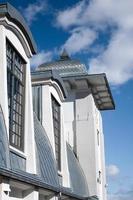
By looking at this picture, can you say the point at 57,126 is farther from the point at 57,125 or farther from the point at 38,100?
the point at 38,100

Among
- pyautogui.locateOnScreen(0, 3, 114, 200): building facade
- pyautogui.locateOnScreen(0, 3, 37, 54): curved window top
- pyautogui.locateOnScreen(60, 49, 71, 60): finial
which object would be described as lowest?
pyautogui.locateOnScreen(0, 3, 114, 200): building facade

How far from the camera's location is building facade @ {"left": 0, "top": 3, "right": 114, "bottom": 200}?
37.6 feet

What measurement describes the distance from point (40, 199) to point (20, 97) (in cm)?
400

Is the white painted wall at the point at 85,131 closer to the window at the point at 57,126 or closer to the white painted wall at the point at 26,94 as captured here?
the window at the point at 57,126

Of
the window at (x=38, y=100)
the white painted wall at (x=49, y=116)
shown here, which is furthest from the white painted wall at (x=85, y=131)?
the window at (x=38, y=100)

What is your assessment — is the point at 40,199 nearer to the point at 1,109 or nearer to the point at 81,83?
the point at 1,109

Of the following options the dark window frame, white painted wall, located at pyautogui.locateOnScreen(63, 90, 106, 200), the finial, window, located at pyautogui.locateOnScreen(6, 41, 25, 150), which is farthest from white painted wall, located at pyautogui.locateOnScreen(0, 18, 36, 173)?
the finial

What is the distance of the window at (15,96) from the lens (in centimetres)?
1243

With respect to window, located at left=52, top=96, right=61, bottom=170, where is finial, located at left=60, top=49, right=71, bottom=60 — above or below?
above

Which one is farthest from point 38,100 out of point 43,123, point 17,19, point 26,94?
point 17,19

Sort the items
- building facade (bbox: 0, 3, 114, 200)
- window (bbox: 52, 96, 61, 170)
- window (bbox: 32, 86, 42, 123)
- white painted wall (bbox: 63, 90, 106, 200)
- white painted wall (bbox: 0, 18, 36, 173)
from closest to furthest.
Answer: white painted wall (bbox: 0, 18, 36, 173)
building facade (bbox: 0, 3, 114, 200)
window (bbox: 32, 86, 42, 123)
window (bbox: 52, 96, 61, 170)
white painted wall (bbox: 63, 90, 106, 200)

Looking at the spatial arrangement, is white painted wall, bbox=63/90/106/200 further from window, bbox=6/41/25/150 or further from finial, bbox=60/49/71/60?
window, bbox=6/41/25/150

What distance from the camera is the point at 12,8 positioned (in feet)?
40.8

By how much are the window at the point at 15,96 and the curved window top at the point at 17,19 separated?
31.5 inches
